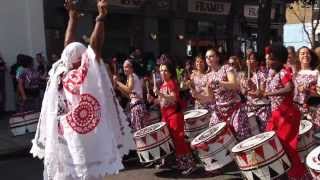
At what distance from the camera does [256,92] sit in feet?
24.6

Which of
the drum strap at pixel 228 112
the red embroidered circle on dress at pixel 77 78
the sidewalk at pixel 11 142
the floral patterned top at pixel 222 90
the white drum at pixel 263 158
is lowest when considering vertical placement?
the sidewalk at pixel 11 142

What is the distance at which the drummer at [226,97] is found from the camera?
7.61 meters

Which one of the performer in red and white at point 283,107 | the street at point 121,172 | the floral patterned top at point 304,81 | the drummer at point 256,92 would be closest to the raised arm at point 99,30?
the performer in red and white at point 283,107

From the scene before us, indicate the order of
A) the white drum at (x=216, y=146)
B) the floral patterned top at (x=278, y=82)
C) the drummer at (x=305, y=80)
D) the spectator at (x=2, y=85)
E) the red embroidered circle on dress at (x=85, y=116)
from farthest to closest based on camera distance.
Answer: the spectator at (x=2, y=85) < the drummer at (x=305, y=80) < the white drum at (x=216, y=146) < the floral patterned top at (x=278, y=82) < the red embroidered circle on dress at (x=85, y=116)

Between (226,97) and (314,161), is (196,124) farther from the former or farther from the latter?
(314,161)

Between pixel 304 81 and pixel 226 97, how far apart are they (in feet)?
3.79

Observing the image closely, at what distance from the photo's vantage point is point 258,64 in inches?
358

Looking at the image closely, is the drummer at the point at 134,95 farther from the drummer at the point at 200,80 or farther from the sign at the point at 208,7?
the sign at the point at 208,7

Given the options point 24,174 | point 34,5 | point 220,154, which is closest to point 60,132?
point 220,154

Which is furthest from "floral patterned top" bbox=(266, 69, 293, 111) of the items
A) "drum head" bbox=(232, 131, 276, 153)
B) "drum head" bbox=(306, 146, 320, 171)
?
"drum head" bbox=(306, 146, 320, 171)

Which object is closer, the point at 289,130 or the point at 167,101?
the point at 289,130

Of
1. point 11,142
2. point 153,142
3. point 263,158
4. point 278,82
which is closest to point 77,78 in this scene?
point 263,158

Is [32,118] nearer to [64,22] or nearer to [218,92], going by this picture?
[218,92]

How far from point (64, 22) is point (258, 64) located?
34.1 feet
